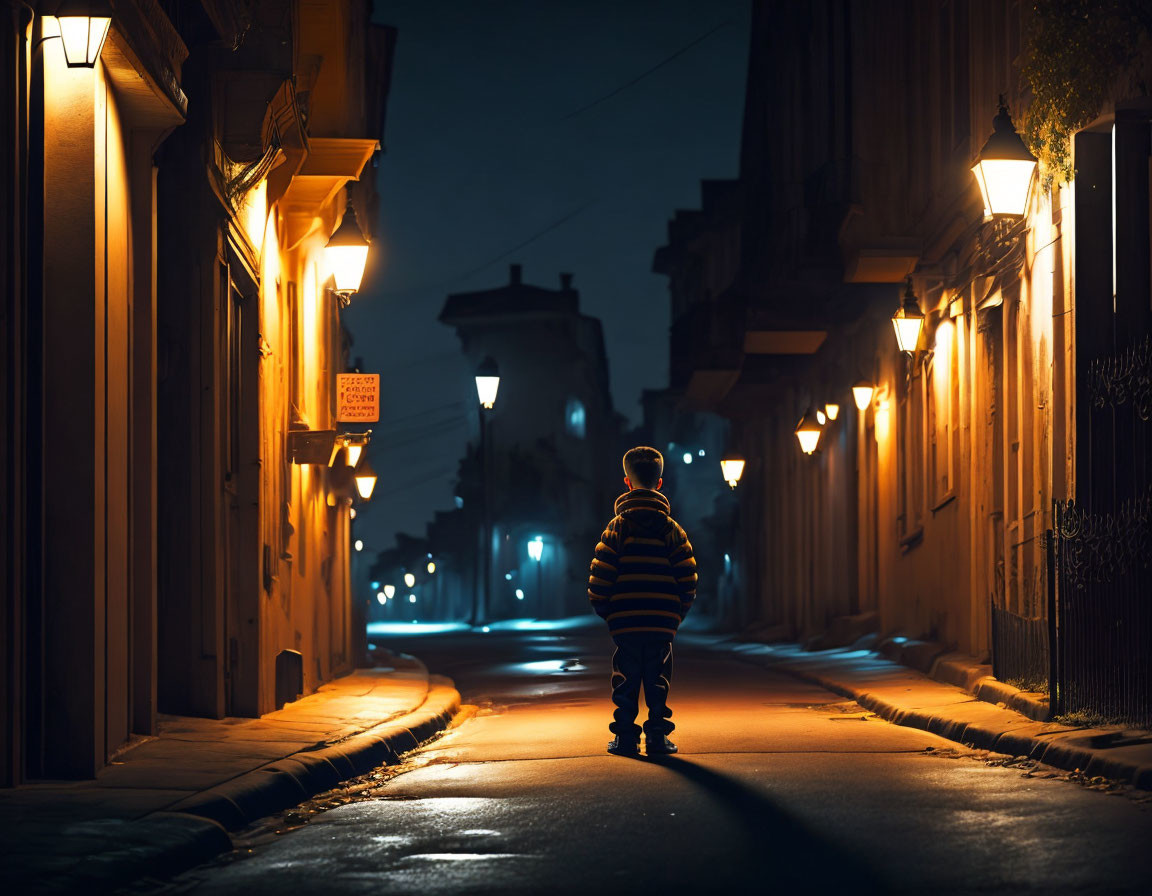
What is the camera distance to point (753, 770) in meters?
8.67

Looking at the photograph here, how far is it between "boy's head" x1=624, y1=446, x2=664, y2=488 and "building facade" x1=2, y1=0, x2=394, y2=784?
10.0 ft

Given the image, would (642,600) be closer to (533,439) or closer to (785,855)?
(785,855)

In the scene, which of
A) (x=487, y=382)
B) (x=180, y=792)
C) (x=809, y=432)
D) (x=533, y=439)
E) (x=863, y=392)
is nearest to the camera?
(x=180, y=792)

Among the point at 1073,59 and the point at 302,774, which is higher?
the point at 1073,59

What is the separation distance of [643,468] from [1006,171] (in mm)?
3614

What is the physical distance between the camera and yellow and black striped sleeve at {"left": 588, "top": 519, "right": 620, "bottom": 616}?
9922 mm

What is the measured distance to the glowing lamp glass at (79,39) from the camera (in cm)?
758

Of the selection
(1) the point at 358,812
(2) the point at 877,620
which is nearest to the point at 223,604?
(1) the point at 358,812

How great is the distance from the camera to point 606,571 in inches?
391

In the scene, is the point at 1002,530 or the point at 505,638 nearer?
the point at 1002,530

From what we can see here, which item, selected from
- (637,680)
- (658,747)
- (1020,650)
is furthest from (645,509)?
(1020,650)

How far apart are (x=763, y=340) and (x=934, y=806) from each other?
65.1 ft

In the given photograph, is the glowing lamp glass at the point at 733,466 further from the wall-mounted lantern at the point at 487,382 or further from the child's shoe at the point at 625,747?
the child's shoe at the point at 625,747

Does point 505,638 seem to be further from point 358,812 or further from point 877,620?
point 358,812
